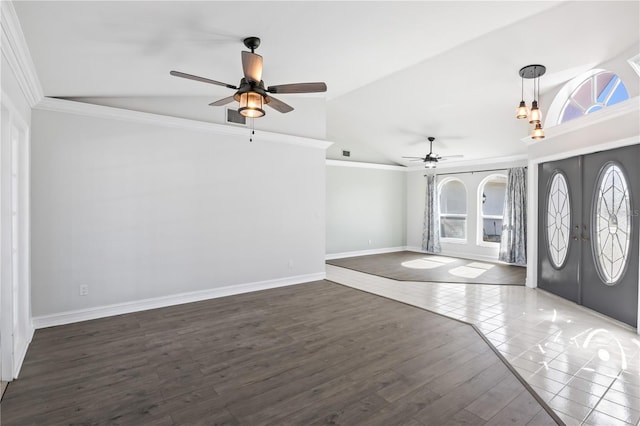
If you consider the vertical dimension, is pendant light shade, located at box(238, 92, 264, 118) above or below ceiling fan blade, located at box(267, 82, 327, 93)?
below

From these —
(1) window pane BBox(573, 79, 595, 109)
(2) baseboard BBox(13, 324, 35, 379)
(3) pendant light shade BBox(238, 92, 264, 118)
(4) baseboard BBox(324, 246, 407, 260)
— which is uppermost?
(1) window pane BBox(573, 79, 595, 109)

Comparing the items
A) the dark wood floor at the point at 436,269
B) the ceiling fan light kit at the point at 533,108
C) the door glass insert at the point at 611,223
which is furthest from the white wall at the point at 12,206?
the door glass insert at the point at 611,223

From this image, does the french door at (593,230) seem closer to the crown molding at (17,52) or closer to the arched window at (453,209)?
the arched window at (453,209)

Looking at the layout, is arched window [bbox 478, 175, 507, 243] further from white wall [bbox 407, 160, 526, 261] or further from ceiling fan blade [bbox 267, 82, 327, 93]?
ceiling fan blade [bbox 267, 82, 327, 93]

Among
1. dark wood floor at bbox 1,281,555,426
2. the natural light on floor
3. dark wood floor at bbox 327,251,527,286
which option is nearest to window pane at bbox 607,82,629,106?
dark wood floor at bbox 327,251,527,286

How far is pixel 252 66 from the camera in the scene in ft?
9.10

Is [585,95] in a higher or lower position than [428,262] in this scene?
higher

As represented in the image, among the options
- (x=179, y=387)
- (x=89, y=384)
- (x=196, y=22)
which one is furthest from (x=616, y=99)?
(x=89, y=384)

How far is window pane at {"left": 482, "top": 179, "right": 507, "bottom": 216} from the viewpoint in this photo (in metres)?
8.76

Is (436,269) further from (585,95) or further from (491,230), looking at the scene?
(585,95)

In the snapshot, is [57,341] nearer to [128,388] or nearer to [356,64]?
[128,388]

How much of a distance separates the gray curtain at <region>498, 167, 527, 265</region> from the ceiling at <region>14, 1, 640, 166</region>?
2580mm

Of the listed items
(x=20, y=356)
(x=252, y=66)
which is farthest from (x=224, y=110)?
(x=20, y=356)

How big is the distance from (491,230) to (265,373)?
7868 mm
